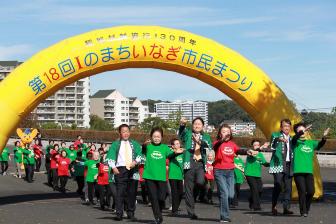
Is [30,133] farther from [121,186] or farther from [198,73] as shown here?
[121,186]

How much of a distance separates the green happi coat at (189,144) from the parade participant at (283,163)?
1.21 meters

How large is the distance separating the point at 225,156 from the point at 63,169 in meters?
10.3

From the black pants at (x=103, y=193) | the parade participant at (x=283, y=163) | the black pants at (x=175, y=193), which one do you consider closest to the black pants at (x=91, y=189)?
the black pants at (x=103, y=193)

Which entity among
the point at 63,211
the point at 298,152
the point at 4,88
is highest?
the point at 4,88

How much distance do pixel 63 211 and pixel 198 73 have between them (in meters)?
4.33

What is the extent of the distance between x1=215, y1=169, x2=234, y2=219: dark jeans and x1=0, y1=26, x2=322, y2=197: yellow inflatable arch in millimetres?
4760

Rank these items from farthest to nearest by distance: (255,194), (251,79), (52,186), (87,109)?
(87,109) < (52,186) < (251,79) < (255,194)

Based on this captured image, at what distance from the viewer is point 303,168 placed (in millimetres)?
12875

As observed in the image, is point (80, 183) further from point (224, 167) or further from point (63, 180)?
point (224, 167)

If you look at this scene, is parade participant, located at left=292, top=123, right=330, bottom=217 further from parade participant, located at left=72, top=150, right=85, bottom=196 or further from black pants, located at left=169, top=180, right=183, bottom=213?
parade participant, located at left=72, top=150, right=85, bottom=196

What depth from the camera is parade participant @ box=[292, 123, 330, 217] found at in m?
12.8

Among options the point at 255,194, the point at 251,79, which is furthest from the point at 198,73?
the point at 255,194

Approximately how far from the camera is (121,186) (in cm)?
1314

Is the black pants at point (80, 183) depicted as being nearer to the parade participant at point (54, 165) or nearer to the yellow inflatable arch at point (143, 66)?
the parade participant at point (54, 165)
